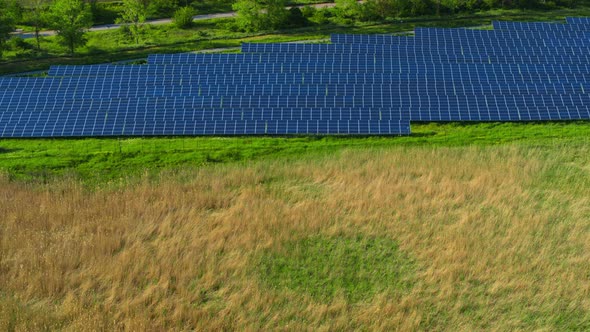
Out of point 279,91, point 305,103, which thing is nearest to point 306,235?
point 305,103

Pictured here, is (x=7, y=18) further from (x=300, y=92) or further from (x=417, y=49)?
(x=417, y=49)

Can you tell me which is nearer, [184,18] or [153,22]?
[184,18]

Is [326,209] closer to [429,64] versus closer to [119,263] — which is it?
[119,263]

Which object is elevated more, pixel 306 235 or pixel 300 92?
pixel 300 92

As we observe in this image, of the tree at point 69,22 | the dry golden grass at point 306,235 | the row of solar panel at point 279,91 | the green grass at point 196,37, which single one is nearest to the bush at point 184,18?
the green grass at point 196,37

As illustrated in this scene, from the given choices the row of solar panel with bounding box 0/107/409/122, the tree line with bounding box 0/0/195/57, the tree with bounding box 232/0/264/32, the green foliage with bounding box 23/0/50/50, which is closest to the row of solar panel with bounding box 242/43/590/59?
the tree with bounding box 232/0/264/32

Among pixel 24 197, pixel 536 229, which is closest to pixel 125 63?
pixel 24 197
